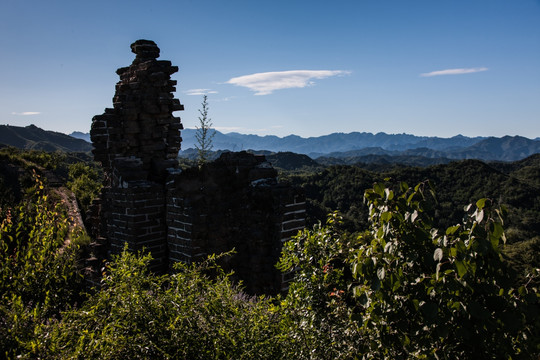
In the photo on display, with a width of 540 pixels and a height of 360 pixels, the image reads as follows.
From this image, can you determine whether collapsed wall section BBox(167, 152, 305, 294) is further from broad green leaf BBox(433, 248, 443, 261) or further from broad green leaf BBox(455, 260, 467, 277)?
broad green leaf BBox(455, 260, 467, 277)

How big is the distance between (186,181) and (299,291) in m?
2.48

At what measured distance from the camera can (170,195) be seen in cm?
457

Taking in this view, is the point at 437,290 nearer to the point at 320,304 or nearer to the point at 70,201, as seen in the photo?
the point at 320,304

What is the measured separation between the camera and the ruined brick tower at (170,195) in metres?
4.38

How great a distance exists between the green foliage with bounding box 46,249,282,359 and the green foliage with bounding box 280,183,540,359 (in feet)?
2.25

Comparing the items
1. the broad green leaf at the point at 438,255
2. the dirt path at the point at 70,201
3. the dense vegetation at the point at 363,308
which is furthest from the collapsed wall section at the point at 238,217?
the dirt path at the point at 70,201

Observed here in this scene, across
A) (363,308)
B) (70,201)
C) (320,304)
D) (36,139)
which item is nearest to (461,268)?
(363,308)

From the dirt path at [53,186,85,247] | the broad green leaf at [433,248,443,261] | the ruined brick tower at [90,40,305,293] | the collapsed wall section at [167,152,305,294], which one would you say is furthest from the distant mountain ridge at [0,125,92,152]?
the broad green leaf at [433,248,443,261]

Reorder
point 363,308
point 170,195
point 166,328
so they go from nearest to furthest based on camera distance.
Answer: point 166,328 → point 363,308 → point 170,195

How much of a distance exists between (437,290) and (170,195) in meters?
3.44

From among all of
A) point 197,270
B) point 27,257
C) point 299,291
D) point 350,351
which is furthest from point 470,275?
point 27,257

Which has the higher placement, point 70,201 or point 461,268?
point 461,268

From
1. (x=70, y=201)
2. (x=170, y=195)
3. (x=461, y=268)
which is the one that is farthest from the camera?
(x=70, y=201)

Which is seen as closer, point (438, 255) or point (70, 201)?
point (438, 255)
